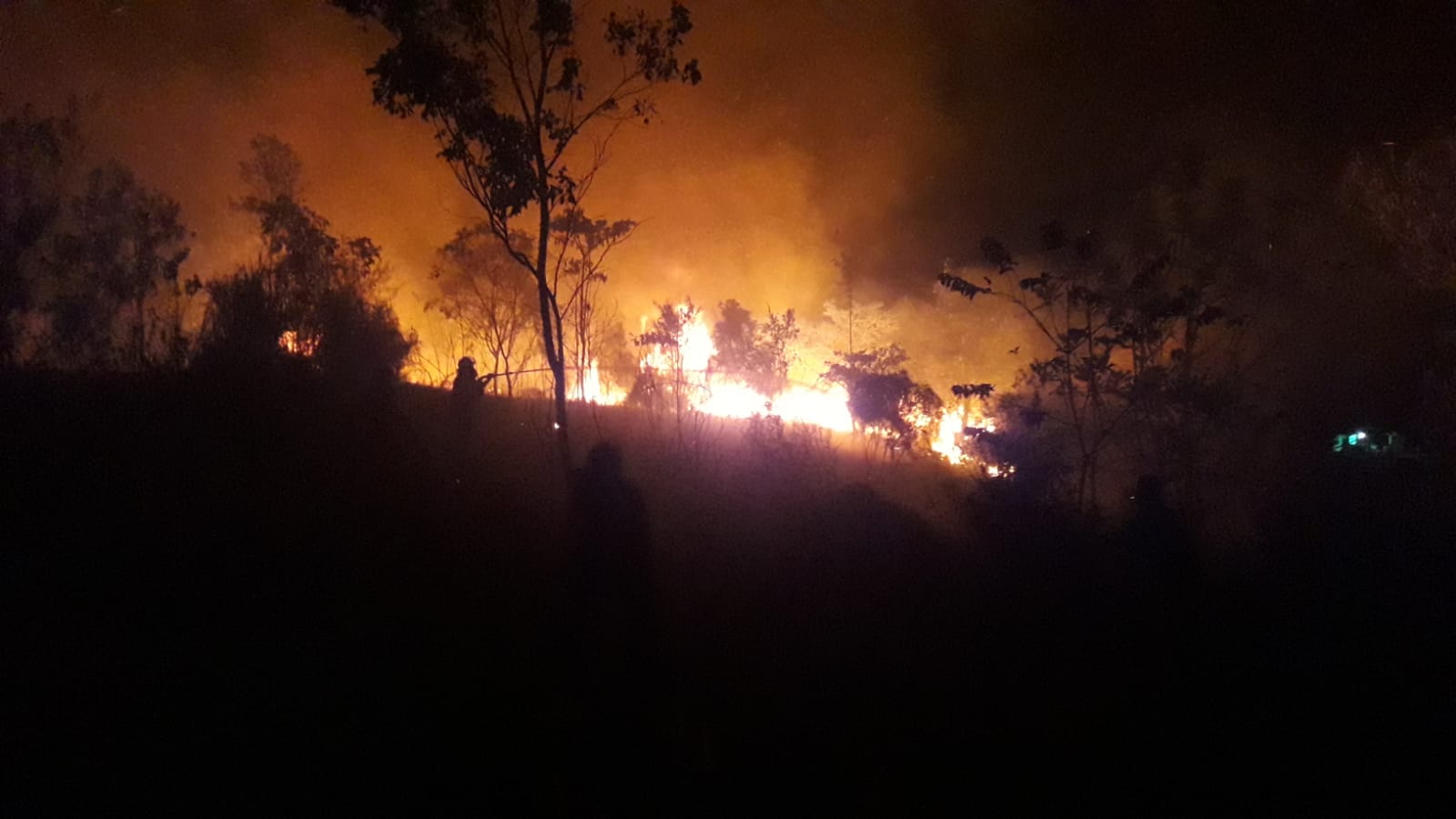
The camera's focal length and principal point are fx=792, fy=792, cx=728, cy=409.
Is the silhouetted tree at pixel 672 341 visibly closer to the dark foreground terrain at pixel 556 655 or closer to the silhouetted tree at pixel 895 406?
the silhouetted tree at pixel 895 406

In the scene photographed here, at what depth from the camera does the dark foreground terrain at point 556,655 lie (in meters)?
4.52

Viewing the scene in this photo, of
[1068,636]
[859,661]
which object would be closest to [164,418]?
[859,661]

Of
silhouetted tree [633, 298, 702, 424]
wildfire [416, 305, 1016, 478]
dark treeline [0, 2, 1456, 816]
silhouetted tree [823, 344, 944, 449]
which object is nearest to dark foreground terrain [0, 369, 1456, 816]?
dark treeline [0, 2, 1456, 816]

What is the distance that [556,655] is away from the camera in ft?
19.1

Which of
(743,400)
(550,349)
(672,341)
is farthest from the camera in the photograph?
(743,400)

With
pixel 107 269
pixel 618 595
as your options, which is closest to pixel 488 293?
pixel 107 269

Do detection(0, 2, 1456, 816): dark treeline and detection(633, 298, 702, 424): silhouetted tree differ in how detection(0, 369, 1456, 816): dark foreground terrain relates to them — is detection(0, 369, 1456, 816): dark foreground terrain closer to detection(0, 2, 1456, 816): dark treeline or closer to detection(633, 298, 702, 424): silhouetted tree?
detection(0, 2, 1456, 816): dark treeline

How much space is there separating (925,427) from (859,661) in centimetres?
1257

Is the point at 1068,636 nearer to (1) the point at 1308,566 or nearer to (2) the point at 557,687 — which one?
(2) the point at 557,687

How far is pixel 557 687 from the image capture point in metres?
5.46

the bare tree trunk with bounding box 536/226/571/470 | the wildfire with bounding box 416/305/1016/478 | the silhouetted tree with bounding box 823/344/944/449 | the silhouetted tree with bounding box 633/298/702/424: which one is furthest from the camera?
the silhouetted tree with bounding box 823/344/944/449

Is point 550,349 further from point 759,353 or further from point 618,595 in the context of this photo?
point 759,353

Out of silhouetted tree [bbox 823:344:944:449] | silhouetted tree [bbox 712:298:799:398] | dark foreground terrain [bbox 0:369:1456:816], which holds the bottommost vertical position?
dark foreground terrain [bbox 0:369:1456:816]

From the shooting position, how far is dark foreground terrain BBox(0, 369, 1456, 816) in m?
4.52
